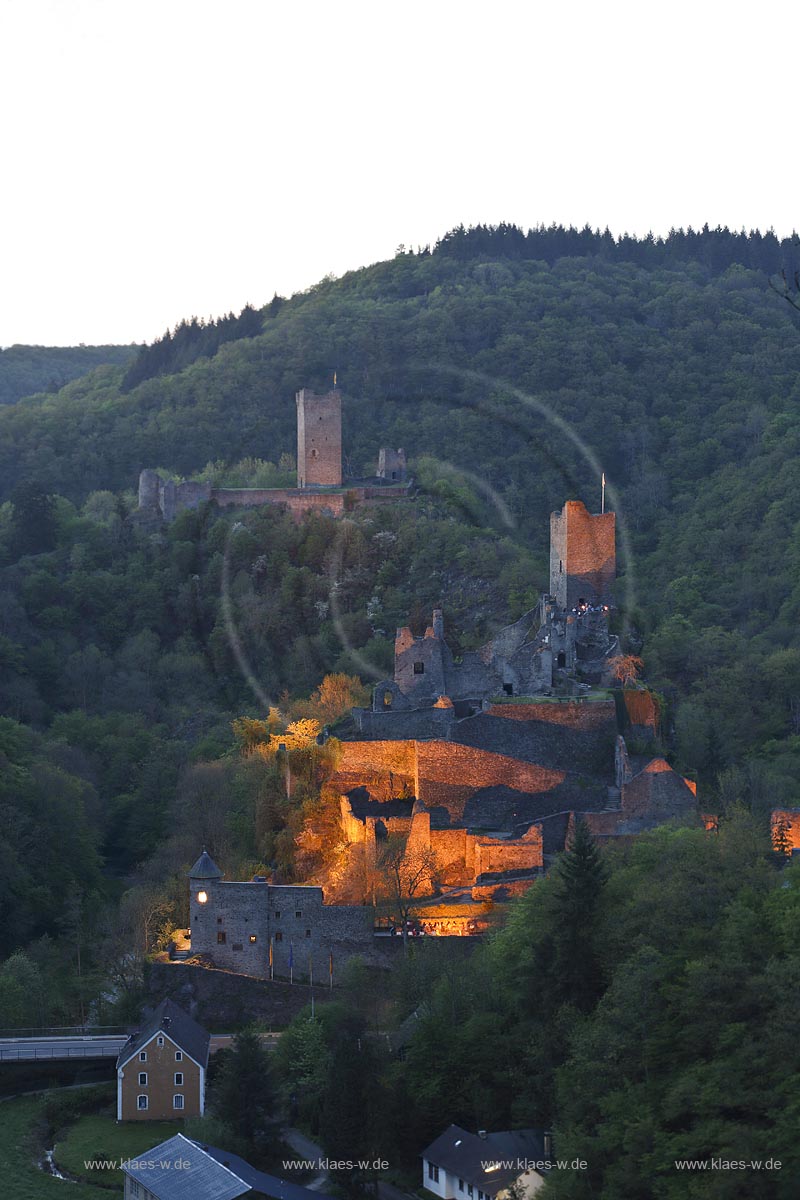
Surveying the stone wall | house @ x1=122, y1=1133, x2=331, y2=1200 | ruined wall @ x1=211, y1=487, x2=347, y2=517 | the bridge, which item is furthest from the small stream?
ruined wall @ x1=211, y1=487, x2=347, y2=517

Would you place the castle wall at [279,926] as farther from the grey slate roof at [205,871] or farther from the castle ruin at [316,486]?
the castle ruin at [316,486]

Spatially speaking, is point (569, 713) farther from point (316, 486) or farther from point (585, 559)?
→ point (316, 486)

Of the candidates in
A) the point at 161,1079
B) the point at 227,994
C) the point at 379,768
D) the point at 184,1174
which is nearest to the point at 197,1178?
the point at 184,1174

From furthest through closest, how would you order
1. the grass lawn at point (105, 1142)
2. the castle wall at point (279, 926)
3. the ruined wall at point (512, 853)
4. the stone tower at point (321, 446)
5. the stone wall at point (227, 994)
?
the stone tower at point (321, 446) → the ruined wall at point (512, 853) → the castle wall at point (279, 926) → the stone wall at point (227, 994) → the grass lawn at point (105, 1142)

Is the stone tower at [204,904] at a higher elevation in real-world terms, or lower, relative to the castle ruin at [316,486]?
lower

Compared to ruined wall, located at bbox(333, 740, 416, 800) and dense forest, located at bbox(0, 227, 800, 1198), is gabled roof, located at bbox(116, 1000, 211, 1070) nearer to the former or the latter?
dense forest, located at bbox(0, 227, 800, 1198)

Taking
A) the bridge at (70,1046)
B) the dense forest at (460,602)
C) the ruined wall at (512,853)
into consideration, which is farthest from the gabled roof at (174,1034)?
the ruined wall at (512,853)

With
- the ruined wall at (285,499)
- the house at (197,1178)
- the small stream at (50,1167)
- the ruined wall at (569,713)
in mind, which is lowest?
the small stream at (50,1167)
